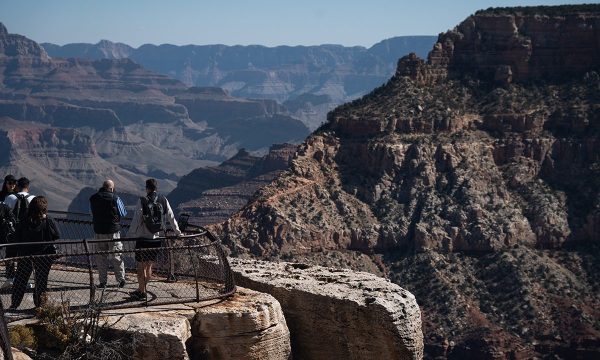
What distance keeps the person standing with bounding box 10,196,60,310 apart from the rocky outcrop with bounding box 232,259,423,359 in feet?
12.0

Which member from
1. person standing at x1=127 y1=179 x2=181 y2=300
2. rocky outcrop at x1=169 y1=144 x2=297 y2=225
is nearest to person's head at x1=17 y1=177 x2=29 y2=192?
person standing at x1=127 y1=179 x2=181 y2=300

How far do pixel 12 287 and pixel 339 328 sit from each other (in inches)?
197

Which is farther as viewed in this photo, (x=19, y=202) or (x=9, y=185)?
(x=9, y=185)

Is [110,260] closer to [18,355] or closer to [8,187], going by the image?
[8,187]

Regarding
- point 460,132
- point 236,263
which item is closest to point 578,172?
point 460,132

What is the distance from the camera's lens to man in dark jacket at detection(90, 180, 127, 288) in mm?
18234

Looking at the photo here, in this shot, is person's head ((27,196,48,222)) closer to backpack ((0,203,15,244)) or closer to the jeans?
backpack ((0,203,15,244))

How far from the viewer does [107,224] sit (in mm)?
18391

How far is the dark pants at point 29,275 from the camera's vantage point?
16.8 metres

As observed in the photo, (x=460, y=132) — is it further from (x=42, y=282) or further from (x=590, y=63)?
(x=42, y=282)

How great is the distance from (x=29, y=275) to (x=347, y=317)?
15.9 feet

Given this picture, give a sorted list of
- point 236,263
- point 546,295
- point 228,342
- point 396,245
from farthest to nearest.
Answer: point 396,245 → point 546,295 → point 236,263 → point 228,342

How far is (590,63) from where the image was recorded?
249 ft

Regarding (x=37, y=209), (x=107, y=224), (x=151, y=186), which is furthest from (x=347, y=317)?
(x=37, y=209)
